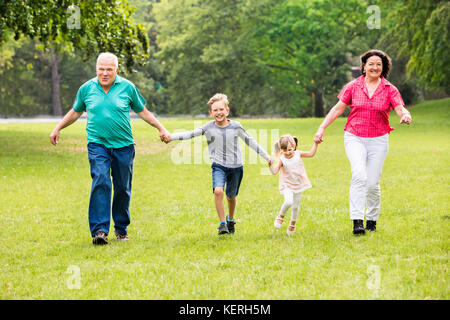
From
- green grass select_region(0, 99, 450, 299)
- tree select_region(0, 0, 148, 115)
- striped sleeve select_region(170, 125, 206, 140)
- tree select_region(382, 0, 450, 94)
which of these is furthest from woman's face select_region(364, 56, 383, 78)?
tree select_region(382, 0, 450, 94)

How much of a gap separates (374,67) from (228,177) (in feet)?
7.30

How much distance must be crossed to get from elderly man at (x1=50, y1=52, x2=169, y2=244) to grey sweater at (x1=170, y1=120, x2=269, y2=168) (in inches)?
21.2

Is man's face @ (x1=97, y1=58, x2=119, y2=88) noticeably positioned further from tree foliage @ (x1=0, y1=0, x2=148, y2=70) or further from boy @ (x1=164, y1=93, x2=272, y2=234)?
tree foliage @ (x1=0, y1=0, x2=148, y2=70)

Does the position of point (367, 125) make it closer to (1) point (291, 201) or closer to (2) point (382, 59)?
(2) point (382, 59)

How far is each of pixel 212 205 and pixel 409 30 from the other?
26.6m

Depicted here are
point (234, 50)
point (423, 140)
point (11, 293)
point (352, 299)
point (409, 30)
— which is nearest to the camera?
point (352, 299)

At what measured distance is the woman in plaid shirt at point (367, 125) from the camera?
712 cm

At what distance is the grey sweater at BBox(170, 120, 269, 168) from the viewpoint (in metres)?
7.12

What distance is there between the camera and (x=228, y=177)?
24.1 ft

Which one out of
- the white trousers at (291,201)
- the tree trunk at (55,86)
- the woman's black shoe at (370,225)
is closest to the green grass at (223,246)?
the woman's black shoe at (370,225)

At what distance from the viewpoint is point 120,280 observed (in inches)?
209

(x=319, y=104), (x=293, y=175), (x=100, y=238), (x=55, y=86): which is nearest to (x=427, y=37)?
(x=319, y=104)

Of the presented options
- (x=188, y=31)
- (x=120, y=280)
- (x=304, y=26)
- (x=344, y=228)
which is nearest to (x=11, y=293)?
(x=120, y=280)
